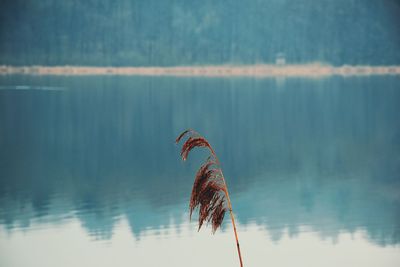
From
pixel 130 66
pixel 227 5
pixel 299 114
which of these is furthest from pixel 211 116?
pixel 227 5

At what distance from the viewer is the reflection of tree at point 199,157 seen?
12.4 meters

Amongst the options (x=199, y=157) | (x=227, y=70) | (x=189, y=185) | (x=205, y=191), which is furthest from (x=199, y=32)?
(x=205, y=191)

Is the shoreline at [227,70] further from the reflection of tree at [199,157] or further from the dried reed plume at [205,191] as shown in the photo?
the dried reed plume at [205,191]

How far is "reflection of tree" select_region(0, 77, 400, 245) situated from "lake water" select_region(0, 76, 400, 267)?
5 centimetres

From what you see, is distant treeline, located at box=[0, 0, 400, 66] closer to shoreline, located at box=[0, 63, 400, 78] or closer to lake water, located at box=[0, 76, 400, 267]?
shoreline, located at box=[0, 63, 400, 78]

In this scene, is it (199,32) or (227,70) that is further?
(199,32)

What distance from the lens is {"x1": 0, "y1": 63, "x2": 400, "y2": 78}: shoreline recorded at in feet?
287

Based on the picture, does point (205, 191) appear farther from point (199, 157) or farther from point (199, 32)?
point (199, 32)

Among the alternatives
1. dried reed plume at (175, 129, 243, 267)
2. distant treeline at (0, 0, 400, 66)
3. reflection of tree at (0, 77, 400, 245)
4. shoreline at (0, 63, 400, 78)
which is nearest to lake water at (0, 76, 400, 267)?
reflection of tree at (0, 77, 400, 245)

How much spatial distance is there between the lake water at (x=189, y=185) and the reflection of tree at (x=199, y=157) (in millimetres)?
47

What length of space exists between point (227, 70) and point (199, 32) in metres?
15.4

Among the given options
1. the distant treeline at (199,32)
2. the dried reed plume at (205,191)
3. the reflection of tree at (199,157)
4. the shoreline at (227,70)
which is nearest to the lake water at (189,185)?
the reflection of tree at (199,157)

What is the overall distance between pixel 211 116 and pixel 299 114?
3.62m

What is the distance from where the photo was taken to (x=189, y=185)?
15.9 m
